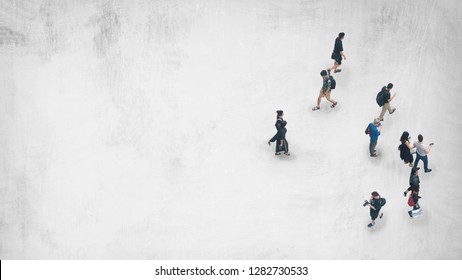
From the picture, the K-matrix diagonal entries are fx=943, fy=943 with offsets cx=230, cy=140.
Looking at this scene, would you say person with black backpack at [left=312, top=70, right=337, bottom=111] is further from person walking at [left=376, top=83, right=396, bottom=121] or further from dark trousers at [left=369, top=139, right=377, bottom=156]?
dark trousers at [left=369, top=139, right=377, bottom=156]

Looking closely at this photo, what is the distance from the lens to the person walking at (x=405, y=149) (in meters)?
22.8

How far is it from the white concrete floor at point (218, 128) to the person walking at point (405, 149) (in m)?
0.49

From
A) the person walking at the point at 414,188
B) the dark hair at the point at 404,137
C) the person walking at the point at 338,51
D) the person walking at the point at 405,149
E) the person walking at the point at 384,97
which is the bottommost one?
the person walking at the point at 414,188

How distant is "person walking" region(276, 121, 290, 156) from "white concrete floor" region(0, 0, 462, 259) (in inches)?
11.5

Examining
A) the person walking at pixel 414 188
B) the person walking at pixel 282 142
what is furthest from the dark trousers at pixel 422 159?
the person walking at pixel 282 142

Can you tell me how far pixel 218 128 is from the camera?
2430 cm

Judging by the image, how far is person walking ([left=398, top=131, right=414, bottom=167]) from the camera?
2283cm

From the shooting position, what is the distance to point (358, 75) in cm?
2533

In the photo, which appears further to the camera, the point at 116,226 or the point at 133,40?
the point at 133,40

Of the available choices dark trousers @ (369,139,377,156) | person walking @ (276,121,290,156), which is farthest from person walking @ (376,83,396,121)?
person walking @ (276,121,290,156)

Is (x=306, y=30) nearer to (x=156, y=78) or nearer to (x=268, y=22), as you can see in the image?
(x=268, y=22)

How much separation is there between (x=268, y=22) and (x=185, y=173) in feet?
16.6

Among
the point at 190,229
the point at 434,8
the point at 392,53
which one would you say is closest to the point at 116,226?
the point at 190,229

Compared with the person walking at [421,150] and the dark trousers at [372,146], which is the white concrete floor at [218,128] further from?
the person walking at [421,150]
